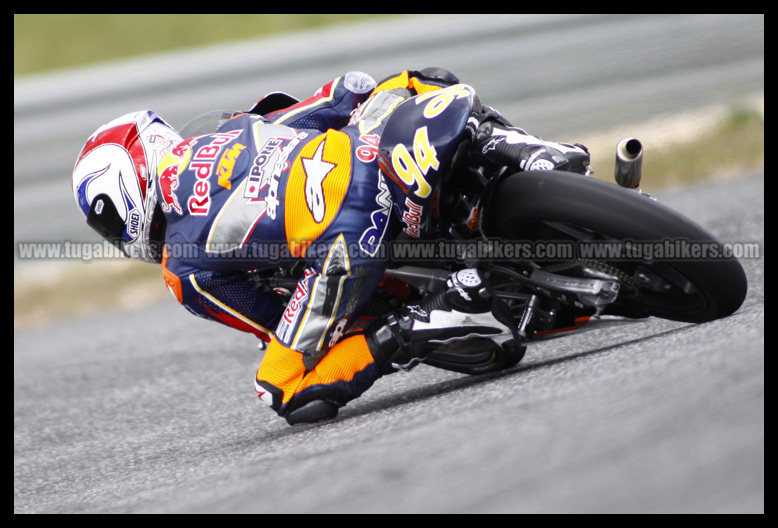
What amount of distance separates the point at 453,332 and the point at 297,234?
0.63 meters

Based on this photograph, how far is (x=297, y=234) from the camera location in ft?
9.45

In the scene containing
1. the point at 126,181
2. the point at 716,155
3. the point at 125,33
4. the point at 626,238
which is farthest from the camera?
the point at 125,33

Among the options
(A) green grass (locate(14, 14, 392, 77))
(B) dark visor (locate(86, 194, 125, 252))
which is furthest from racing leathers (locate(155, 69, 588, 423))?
(A) green grass (locate(14, 14, 392, 77))

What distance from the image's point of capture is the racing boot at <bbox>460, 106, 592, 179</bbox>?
8.48 ft

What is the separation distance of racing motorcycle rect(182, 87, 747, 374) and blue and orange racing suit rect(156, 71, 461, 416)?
0.20m

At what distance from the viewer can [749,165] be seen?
6477 millimetres

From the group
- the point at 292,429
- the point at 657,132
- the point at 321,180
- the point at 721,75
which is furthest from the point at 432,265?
the point at 721,75

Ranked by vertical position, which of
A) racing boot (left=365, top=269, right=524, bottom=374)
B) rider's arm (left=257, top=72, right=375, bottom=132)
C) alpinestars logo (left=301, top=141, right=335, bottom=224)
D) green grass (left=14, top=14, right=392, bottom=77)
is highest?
rider's arm (left=257, top=72, right=375, bottom=132)

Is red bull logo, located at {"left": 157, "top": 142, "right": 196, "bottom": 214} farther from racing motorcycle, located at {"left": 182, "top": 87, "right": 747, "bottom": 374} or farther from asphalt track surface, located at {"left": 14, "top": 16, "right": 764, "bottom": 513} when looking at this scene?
asphalt track surface, located at {"left": 14, "top": 16, "right": 764, "bottom": 513}

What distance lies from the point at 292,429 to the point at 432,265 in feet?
2.79

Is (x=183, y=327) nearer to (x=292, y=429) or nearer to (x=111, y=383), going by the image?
(x=111, y=383)

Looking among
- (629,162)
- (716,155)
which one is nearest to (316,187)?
(629,162)

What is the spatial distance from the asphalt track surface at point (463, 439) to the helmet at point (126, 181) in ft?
2.94

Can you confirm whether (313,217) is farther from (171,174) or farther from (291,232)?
(171,174)
